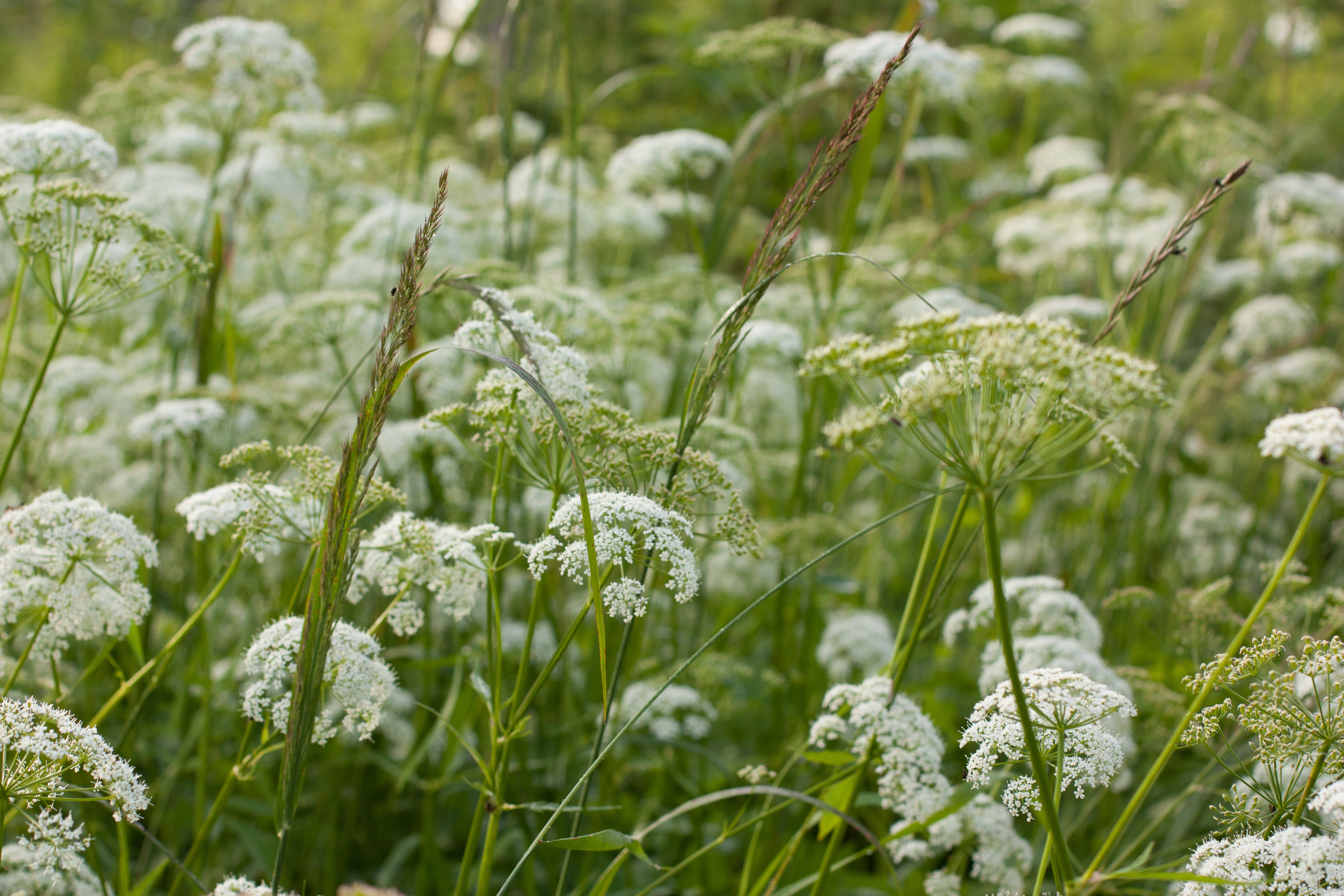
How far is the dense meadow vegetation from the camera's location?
5.38 ft

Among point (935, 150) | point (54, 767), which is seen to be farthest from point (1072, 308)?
point (54, 767)

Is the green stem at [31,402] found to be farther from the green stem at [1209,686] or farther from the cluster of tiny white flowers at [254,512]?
the green stem at [1209,686]

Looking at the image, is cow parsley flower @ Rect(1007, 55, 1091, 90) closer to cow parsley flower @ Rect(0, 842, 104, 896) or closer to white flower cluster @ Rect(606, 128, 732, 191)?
white flower cluster @ Rect(606, 128, 732, 191)

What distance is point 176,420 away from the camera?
9.41 ft

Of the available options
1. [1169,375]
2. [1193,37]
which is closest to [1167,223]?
[1169,375]

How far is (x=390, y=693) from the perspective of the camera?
1945mm

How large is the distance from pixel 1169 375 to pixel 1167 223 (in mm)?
1559

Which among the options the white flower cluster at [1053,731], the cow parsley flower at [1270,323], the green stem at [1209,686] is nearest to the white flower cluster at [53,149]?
the white flower cluster at [1053,731]

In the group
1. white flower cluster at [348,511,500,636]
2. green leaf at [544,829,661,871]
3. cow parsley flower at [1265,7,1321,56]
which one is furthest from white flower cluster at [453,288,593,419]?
cow parsley flower at [1265,7,1321,56]

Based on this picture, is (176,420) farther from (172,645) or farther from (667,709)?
(667,709)

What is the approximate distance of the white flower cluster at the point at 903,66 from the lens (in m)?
3.60

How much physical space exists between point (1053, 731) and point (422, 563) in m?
1.26

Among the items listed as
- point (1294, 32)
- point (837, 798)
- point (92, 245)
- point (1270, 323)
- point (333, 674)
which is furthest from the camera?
point (1270, 323)

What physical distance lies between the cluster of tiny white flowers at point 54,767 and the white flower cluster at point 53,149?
4.67 feet
